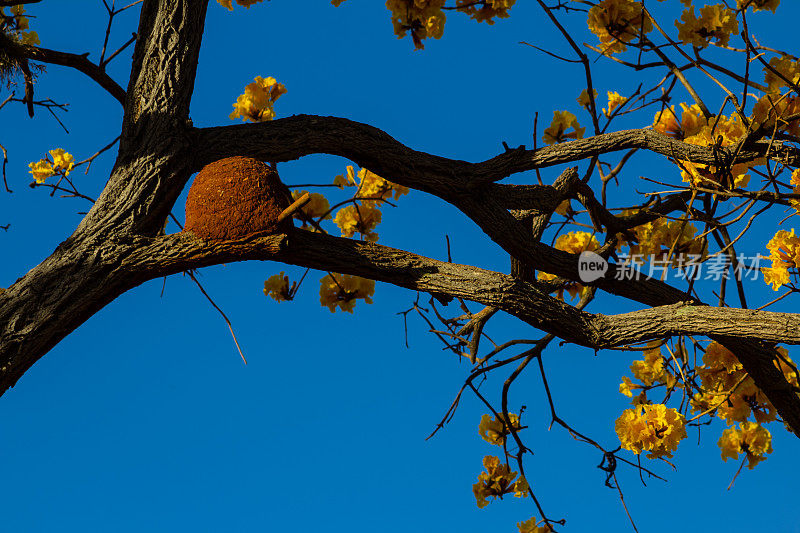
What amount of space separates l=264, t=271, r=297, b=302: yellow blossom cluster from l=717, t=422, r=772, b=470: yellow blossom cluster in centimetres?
264

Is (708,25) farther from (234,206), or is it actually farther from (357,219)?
(234,206)

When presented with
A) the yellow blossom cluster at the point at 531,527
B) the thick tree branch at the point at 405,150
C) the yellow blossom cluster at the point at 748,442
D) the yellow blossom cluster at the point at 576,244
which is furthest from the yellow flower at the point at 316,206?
the yellow blossom cluster at the point at 748,442

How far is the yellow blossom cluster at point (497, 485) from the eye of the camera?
4.04 m

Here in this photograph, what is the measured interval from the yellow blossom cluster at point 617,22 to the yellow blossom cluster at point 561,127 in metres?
0.51

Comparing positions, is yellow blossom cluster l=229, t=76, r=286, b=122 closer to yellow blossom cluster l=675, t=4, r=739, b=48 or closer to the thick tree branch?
the thick tree branch

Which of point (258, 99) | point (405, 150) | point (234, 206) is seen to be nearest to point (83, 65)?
point (258, 99)

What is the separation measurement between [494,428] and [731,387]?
1.36m

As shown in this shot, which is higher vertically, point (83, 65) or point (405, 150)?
point (83, 65)

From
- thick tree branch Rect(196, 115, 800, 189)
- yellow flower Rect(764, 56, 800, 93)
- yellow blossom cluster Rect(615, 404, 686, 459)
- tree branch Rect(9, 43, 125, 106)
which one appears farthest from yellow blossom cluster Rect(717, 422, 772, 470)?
tree branch Rect(9, 43, 125, 106)

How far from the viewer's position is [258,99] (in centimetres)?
359

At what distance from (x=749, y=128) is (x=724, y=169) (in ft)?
0.68

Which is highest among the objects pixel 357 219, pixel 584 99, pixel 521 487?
pixel 584 99

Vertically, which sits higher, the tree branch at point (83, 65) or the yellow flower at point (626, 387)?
the tree branch at point (83, 65)

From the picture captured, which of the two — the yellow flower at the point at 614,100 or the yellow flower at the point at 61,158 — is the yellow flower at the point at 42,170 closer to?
the yellow flower at the point at 61,158
